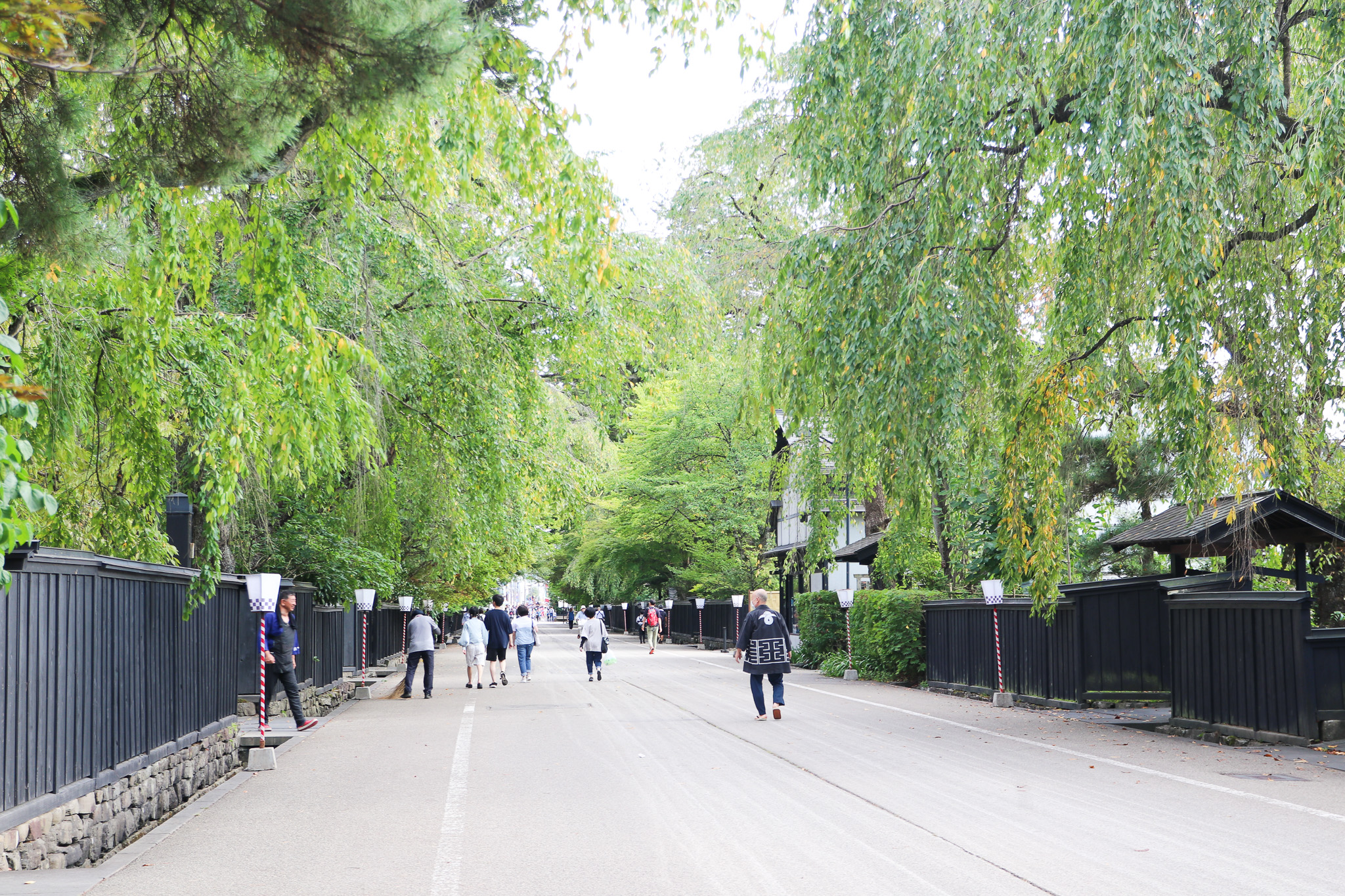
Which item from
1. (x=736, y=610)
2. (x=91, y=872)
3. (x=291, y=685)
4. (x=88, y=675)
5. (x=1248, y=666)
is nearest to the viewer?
(x=91, y=872)

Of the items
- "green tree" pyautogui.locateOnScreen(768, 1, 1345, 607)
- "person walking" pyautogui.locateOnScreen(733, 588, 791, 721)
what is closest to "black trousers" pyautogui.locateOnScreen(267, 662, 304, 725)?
"person walking" pyautogui.locateOnScreen(733, 588, 791, 721)

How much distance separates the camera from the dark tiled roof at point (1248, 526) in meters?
13.5

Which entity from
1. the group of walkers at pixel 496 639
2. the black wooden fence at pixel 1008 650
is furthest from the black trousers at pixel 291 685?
the black wooden fence at pixel 1008 650

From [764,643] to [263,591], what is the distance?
6.40 metres

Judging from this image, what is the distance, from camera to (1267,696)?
12.4 metres

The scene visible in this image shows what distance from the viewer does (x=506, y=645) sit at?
80.6 ft

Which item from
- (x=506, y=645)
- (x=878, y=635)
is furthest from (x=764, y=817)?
(x=506, y=645)

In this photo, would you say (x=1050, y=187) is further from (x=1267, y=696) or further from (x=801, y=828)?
(x=801, y=828)

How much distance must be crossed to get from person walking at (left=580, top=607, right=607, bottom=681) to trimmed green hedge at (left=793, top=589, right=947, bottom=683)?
17.1ft

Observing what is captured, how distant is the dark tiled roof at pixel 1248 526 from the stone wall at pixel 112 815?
10.0m

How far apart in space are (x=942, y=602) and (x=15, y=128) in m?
18.0

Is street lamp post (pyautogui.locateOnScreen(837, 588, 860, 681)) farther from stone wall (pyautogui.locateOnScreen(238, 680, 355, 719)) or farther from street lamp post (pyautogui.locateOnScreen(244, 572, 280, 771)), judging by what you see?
street lamp post (pyautogui.locateOnScreen(244, 572, 280, 771))

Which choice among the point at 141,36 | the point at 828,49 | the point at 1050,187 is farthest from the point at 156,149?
the point at 1050,187

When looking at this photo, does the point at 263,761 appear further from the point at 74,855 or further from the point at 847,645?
the point at 847,645
